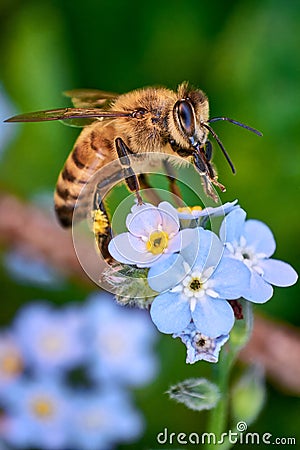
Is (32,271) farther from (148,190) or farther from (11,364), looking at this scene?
(148,190)

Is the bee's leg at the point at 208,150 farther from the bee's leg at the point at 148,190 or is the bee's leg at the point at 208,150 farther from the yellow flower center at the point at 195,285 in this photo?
the yellow flower center at the point at 195,285

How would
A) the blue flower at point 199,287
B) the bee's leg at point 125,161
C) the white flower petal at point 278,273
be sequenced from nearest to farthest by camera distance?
the blue flower at point 199,287
the white flower petal at point 278,273
the bee's leg at point 125,161

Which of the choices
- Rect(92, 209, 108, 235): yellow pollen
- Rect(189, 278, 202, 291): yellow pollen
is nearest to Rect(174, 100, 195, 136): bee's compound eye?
Rect(92, 209, 108, 235): yellow pollen

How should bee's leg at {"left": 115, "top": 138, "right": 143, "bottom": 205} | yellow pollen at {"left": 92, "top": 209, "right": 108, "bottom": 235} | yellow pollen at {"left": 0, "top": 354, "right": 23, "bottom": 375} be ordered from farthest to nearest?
yellow pollen at {"left": 0, "top": 354, "right": 23, "bottom": 375}
bee's leg at {"left": 115, "top": 138, "right": 143, "bottom": 205}
yellow pollen at {"left": 92, "top": 209, "right": 108, "bottom": 235}

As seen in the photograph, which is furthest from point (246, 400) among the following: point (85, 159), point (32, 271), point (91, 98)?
point (32, 271)

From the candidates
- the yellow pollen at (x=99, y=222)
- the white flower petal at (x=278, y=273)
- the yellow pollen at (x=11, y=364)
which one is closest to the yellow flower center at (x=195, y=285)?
the white flower petal at (x=278, y=273)

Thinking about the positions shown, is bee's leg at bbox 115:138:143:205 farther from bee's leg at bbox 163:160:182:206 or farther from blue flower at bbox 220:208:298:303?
blue flower at bbox 220:208:298:303
